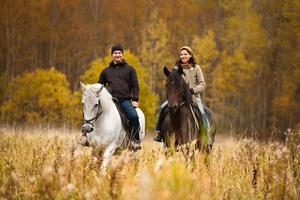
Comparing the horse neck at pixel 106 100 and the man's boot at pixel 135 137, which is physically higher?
the horse neck at pixel 106 100

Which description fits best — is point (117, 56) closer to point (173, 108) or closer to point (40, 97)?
point (173, 108)

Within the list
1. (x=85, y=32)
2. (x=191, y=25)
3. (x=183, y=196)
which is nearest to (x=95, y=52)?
(x=85, y=32)

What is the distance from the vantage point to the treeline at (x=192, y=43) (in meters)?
31.1

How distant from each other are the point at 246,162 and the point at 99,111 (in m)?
2.72

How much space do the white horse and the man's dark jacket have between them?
525 mm

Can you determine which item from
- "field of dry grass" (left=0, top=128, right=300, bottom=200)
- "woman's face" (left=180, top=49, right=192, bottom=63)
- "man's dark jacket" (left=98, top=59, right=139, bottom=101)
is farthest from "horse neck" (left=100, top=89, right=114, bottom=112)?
"field of dry grass" (left=0, top=128, right=300, bottom=200)

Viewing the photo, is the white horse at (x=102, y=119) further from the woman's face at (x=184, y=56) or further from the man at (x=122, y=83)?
the woman's face at (x=184, y=56)

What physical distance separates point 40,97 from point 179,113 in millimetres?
23615

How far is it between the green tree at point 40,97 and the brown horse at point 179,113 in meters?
22.7

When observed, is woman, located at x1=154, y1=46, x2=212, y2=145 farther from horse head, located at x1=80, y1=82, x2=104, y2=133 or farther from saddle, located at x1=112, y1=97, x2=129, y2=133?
horse head, located at x1=80, y1=82, x2=104, y2=133

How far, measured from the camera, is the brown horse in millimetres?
9047

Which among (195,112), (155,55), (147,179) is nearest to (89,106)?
(195,112)

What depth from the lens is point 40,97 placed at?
31953 mm

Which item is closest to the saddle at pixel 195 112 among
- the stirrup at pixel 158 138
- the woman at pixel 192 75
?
the woman at pixel 192 75
